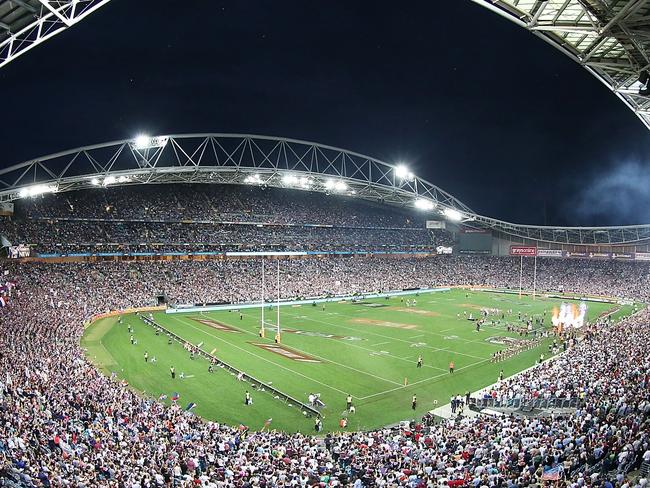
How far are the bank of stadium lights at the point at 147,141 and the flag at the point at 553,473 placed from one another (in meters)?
44.2

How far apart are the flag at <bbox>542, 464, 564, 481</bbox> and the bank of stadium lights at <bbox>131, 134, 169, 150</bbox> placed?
44203mm

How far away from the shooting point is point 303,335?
44.7 meters

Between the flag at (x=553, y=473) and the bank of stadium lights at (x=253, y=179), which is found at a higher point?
the bank of stadium lights at (x=253, y=179)

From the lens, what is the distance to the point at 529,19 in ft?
52.8

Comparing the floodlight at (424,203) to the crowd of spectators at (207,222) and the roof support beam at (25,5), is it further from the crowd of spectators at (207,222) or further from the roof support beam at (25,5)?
the roof support beam at (25,5)

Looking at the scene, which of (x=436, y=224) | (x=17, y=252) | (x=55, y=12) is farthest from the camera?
(x=436, y=224)

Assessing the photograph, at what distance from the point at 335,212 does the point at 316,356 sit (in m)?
57.5

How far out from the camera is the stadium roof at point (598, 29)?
13984 millimetres

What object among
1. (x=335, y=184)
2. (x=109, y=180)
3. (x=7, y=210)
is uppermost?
(x=335, y=184)

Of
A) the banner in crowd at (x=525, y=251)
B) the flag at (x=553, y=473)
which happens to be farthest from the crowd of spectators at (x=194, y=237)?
the flag at (x=553, y=473)

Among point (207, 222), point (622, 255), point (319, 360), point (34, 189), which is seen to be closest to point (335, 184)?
point (207, 222)

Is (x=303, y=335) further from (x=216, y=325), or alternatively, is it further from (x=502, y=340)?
(x=502, y=340)

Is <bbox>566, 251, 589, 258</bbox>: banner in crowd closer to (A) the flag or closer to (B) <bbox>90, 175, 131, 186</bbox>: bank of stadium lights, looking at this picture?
(B) <bbox>90, 175, 131, 186</bbox>: bank of stadium lights

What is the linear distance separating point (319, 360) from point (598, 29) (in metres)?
27.1
